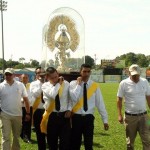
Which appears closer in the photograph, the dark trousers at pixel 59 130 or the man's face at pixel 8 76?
the dark trousers at pixel 59 130

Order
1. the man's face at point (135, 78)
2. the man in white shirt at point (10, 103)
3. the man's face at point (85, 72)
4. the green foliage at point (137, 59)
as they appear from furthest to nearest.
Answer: the green foliage at point (137, 59)
the man in white shirt at point (10, 103)
the man's face at point (135, 78)
the man's face at point (85, 72)

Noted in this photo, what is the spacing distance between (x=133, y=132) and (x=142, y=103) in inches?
24.8

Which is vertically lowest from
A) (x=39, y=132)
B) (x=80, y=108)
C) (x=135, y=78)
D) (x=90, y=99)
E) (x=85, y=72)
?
(x=39, y=132)

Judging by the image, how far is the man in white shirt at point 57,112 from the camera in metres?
7.38

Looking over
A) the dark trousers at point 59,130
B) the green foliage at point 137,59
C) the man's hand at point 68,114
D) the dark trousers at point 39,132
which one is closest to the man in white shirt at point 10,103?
the dark trousers at point 39,132

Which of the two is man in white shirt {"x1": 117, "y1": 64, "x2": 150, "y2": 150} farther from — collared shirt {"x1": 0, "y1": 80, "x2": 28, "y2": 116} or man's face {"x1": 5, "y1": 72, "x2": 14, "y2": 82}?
man's face {"x1": 5, "y1": 72, "x2": 14, "y2": 82}

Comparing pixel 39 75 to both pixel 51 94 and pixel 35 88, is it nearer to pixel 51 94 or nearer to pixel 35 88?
pixel 35 88

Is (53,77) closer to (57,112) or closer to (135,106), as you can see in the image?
(57,112)

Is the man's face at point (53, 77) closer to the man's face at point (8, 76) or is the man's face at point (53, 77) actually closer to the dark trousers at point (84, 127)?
the dark trousers at point (84, 127)

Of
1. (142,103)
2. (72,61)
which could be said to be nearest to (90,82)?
(142,103)

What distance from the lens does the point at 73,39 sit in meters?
10.7

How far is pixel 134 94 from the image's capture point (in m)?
8.08

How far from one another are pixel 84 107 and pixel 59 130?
0.63 metres

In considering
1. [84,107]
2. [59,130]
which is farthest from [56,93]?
[59,130]
